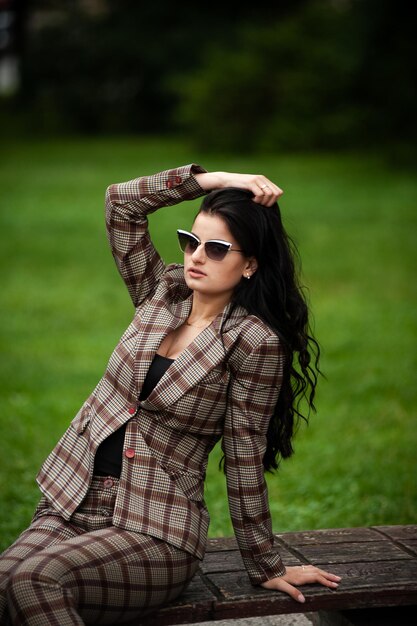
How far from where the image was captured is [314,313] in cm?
1137

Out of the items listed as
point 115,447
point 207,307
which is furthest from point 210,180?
point 115,447

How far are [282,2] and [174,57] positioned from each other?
4.30 metres

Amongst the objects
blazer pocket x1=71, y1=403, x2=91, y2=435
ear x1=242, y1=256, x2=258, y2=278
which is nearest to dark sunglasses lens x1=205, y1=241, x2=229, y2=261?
ear x1=242, y1=256, x2=258, y2=278

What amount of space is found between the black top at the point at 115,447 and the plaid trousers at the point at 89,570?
42 mm

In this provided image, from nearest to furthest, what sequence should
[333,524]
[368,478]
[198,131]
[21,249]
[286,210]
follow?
[333,524]
[368,478]
[21,249]
[286,210]
[198,131]

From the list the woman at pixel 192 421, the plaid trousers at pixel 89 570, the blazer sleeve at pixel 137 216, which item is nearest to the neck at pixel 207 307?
the woman at pixel 192 421

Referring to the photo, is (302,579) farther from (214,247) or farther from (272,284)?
(214,247)

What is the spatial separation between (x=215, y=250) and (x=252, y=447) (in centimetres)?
66

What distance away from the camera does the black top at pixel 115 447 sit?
10.9 feet

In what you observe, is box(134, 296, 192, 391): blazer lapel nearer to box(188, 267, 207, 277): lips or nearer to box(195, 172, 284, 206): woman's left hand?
box(188, 267, 207, 277): lips

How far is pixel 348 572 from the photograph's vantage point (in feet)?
11.5

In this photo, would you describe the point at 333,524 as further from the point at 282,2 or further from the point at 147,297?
the point at 282,2

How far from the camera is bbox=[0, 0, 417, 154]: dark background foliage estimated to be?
23344 mm

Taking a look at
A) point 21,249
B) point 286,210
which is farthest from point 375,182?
point 21,249
